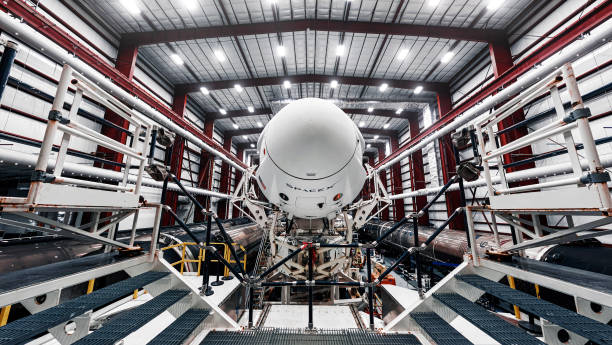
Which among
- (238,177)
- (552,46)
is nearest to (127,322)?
(552,46)

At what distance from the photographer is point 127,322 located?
226 cm

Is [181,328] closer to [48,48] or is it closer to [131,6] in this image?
[48,48]

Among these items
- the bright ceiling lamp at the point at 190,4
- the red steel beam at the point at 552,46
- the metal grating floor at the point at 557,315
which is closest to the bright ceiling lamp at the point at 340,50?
the red steel beam at the point at 552,46

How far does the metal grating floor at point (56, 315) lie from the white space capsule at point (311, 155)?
2161 millimetres

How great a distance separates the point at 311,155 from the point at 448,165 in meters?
13.2

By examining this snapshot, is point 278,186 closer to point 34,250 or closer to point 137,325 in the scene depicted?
point 137,325

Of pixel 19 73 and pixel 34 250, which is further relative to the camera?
pixel 19 73

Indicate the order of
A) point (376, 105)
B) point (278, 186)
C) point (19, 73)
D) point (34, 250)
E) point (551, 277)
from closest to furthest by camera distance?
point (551, 277)
point (278, 186)
point (34, 250)
point (19, 73)
point (376, 105)

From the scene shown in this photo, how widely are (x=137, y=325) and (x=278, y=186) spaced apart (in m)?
2.13

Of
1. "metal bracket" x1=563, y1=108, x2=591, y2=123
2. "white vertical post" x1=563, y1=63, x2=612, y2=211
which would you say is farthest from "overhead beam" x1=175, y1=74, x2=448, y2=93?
"metal bracket" x1=563, y1=108, x2=591, y2=123

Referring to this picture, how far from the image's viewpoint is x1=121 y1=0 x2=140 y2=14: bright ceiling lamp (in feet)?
26.7

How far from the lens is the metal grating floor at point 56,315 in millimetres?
1619

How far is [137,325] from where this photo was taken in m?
2.19

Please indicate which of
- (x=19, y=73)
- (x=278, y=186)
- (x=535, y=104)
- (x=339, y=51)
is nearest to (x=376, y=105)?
(x=339, y=51)
